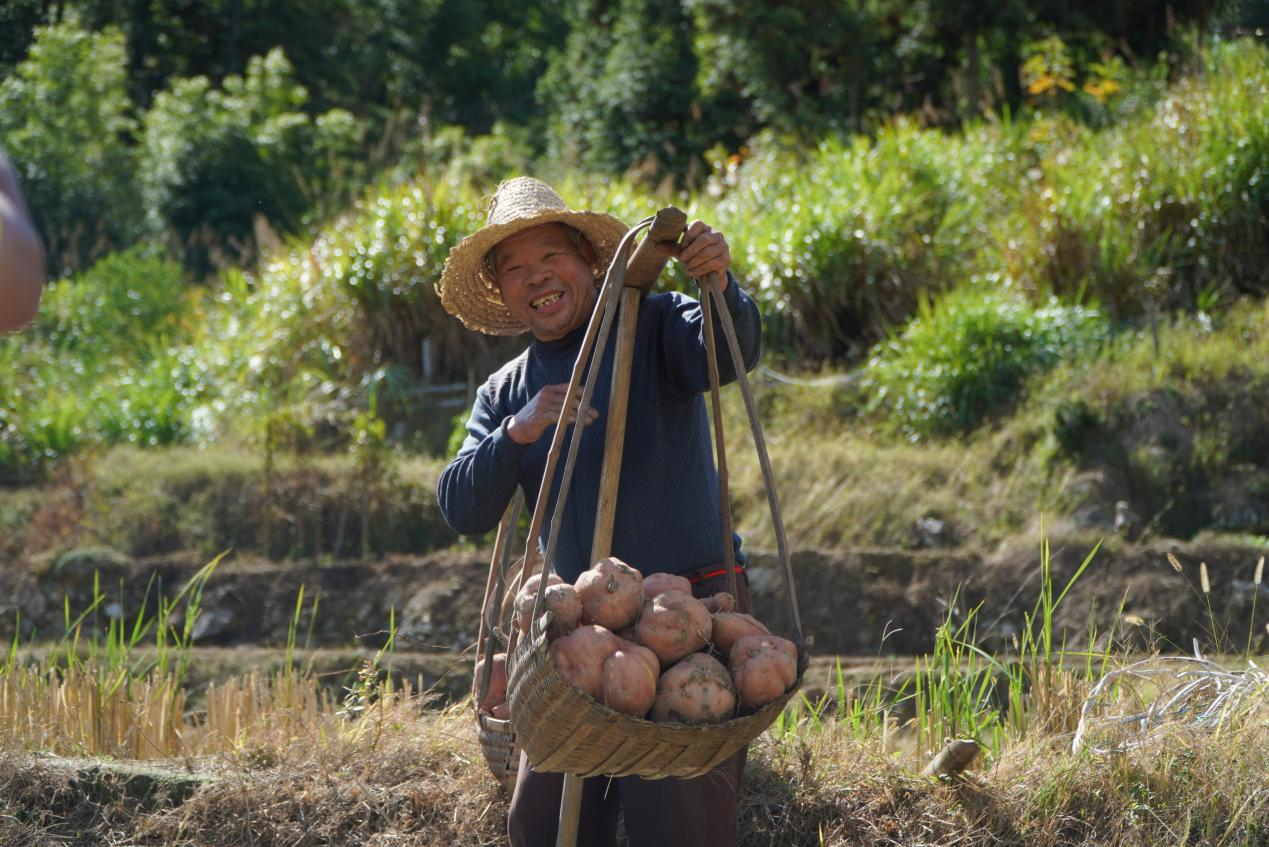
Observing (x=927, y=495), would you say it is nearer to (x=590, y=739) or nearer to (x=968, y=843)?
(x=968, y=843)

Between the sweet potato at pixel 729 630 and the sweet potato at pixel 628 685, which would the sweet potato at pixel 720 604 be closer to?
the sweet potato at pixel 729 630

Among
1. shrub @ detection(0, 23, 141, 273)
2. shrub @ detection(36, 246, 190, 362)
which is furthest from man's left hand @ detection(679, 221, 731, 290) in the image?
shrub @ detection(0, 23, 141, 273)

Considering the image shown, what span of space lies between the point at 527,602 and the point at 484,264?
995 millimetres

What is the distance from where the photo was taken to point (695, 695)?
92.6 inches

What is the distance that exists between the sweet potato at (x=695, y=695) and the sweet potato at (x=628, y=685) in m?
0.03

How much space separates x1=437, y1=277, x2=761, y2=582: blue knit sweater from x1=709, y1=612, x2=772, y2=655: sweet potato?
42cm

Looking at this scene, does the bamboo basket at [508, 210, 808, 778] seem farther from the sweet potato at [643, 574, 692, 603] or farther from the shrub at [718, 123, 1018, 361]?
the shrub at [718, 123, 1018, 361]

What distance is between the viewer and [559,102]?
1677cm

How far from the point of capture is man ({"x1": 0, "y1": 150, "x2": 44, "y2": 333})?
5.28ft

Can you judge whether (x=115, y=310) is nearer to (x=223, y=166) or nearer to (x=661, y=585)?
(x=223, y=166)

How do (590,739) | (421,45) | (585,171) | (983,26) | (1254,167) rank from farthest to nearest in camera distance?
1. (421,45)
2. (585,171)
3. (983,26)
4. (1254,167)
5. (590,739)

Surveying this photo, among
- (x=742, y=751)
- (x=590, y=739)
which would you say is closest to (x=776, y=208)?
(x=742, y=751)

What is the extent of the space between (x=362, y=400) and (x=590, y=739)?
5.89 m

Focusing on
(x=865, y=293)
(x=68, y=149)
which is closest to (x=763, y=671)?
(x=865, y=293)
